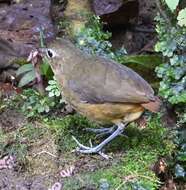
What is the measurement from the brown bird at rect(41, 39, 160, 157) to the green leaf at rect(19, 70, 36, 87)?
2.75 feet

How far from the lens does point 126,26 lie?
624 cm

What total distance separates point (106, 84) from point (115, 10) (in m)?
2.10

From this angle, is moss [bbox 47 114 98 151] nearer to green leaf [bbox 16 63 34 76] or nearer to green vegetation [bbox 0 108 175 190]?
green vegetation [bbox 0 108 175 190]

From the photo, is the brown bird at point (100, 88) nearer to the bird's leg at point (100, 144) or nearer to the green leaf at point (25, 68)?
the bird's leg at point (100, 144)

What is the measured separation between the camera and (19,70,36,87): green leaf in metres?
5.08

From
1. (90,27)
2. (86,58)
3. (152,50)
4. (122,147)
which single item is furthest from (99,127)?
(152,50)

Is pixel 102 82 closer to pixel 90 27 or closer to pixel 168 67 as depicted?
pixel 168 67

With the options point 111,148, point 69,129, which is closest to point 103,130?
point 111,148

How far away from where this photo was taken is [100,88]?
4.04 metres

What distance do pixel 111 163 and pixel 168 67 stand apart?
1.03 meters

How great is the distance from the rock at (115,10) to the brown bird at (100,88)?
5.98ft

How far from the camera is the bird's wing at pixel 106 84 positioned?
3.97 metres

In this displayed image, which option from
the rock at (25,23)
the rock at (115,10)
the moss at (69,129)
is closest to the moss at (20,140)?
the moss at (69,129)

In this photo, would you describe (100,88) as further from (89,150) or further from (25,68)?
(25,68)
